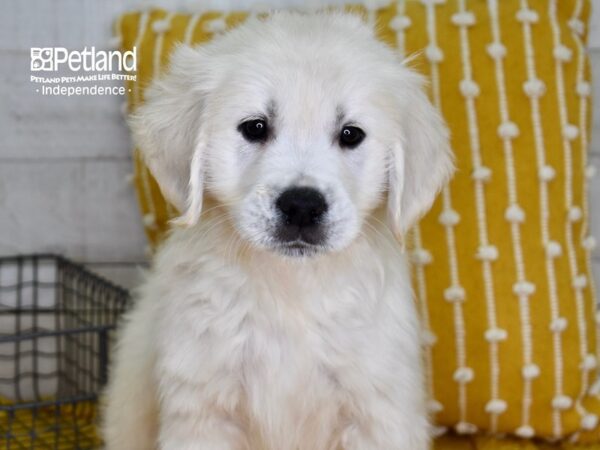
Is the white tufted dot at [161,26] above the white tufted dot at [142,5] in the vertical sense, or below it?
below

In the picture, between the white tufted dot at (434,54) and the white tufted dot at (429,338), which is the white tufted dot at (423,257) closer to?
the white tufted dot at (429,338)

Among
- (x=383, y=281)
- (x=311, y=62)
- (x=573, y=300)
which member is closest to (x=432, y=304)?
(x=573, y=300)

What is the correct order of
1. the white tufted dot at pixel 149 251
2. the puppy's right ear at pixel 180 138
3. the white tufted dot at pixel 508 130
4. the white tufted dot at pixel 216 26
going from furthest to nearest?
the white tufted dot at pixel 149 251
the white tufted dot at pixel 216 26
the white tufted dot at pixel 508 130
the puppy's right ear at pixel 180 138

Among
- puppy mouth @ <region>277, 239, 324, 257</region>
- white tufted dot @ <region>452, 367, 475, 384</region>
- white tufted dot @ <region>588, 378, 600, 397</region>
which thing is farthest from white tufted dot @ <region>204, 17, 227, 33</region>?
white tufted dot @ <region>588, 378, 600, 397</region>

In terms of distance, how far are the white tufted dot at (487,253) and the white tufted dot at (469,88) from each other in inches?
12.5

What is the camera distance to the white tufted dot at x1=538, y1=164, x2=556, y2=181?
6.29 feet

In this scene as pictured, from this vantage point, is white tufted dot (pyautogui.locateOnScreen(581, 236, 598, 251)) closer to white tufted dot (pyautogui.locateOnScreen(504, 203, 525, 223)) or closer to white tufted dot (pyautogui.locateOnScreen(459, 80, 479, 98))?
white tufted dot (pyautogui.locateOnScreen(504, 203, 525, 223))

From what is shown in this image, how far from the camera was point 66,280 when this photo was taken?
233 cm

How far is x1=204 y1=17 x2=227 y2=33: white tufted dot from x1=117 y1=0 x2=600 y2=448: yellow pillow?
35 cm

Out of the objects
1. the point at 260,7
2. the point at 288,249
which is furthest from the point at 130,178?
the point at 288,249

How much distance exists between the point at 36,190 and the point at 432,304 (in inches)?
42.6

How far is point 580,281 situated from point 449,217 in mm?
313

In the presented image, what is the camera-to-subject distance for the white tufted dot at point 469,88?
1926 millimetres

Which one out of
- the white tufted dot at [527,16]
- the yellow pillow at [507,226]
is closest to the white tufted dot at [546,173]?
the yellow pillow at [507,226]
